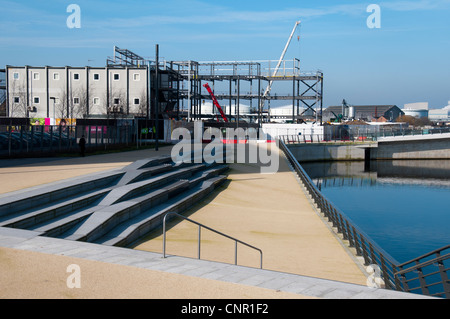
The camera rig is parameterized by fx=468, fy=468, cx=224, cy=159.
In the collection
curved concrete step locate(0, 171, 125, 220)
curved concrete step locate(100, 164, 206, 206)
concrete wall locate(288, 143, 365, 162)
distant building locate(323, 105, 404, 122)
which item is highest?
distant building locate(323, 105, 404, 122)

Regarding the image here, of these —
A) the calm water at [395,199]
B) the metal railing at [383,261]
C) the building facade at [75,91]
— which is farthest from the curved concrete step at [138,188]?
the building facade at [75,91]

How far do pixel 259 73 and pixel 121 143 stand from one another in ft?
153

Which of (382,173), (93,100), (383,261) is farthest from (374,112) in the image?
(383,261)

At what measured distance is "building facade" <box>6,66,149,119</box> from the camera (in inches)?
2370

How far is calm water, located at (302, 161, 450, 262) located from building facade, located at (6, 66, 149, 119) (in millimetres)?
24091

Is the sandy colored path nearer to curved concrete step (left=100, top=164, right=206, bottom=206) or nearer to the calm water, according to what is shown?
curved concrete step (left=100, top=164, right=206, bottom=206)

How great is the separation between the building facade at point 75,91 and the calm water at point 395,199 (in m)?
24.1

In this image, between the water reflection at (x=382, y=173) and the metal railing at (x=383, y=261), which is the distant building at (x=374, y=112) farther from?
the metal railing at (x=383, y=261)

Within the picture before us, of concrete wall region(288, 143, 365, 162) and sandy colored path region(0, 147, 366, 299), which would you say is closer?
sandy colored path region(0, 147, 366, 299)

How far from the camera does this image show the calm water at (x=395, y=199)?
65.6ft

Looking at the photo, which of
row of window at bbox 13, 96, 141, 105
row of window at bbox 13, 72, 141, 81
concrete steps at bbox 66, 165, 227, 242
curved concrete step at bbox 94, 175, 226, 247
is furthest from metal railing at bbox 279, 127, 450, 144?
curved concrete step at bbox 94, 175, 226, 247

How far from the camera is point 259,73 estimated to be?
79.8 metres

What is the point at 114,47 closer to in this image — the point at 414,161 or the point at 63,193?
the point at 414,161
